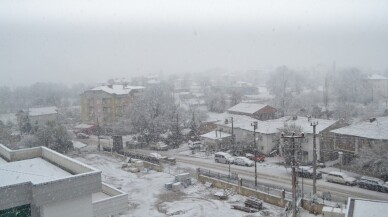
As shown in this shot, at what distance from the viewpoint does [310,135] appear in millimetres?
25391

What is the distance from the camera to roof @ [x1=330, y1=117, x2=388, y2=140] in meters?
22.5

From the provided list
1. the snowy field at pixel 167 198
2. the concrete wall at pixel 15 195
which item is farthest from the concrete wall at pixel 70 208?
the snowy field at pixel 167 198

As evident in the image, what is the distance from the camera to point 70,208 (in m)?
12.2

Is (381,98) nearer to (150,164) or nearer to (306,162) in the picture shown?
(306,162)

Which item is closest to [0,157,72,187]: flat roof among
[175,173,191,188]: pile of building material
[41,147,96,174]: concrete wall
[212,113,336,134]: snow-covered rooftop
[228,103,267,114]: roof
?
[41,147,96,174]: concrete wall

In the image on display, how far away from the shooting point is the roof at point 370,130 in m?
22.5

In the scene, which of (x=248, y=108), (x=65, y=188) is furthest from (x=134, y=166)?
(x=248, y=108)

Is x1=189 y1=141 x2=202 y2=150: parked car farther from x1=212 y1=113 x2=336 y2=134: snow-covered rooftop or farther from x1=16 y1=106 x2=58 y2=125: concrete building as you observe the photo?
x1=16 y1=106 x2=58 y2=125: concrete building

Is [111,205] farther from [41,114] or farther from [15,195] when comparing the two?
[41,114]

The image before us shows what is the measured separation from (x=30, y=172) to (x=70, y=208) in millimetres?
2623

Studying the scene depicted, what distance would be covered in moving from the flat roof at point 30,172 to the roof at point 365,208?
914 cm

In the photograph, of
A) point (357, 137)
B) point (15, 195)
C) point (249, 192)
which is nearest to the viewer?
point (15, 195)

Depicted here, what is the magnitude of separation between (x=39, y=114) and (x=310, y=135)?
36.5m

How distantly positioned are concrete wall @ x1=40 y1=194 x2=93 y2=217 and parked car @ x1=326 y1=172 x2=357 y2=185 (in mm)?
12799
